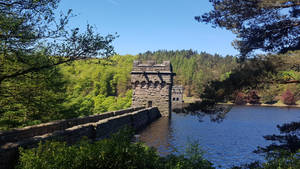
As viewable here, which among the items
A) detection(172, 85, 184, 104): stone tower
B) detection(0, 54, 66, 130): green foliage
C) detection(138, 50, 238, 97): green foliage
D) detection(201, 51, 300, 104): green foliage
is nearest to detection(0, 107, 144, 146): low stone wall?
detection(0, 54, 66, 130): green foliage

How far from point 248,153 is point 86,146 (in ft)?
38.9

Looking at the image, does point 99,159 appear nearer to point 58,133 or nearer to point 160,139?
point 58,133

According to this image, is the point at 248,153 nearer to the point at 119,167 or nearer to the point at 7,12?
the point at 119,167

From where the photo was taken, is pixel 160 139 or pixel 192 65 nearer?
pixel 160 139

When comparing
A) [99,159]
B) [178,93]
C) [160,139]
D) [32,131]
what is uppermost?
[178,93]

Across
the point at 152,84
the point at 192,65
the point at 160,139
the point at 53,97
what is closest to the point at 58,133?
the point at 53,97

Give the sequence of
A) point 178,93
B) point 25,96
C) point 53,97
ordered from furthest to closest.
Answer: point 178,93, point 53,97, point 25,96

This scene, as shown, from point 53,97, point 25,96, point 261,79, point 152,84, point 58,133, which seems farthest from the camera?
point 152,84

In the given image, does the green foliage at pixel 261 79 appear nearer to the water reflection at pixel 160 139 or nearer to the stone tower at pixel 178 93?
the water reflection at pixel 160 139

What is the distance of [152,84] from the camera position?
3044cm

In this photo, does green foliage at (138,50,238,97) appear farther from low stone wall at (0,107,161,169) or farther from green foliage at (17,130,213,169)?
green foliage at (17,130,213,169)

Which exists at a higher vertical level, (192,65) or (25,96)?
(192,65)

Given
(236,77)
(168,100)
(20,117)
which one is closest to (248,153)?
(236,77)

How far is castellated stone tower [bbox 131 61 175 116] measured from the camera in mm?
30266
